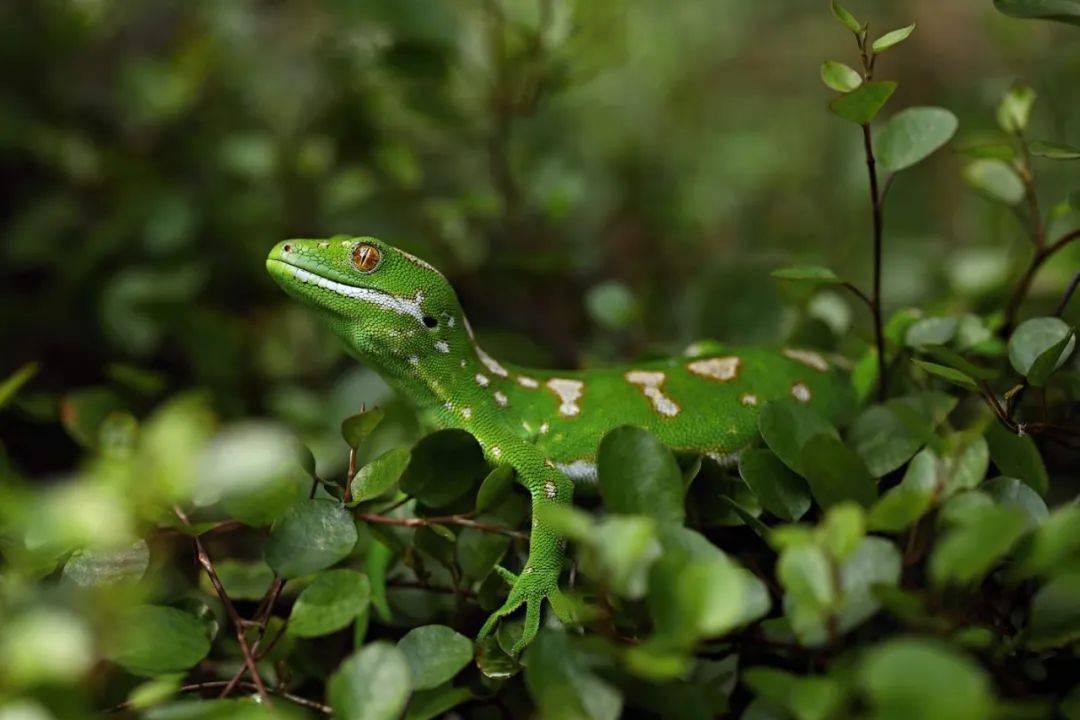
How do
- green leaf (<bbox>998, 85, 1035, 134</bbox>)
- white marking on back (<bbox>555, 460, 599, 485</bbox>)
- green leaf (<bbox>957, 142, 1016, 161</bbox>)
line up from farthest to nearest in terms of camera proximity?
white marking on back (<bbox>555, 460, 599, 485</bbox>)
green leaf (<bbox>998, 85, 1035, 134</bbox>)
green leaf (<bbox>957, 142, 1016, 161</bbox>)

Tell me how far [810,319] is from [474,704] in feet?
3.60

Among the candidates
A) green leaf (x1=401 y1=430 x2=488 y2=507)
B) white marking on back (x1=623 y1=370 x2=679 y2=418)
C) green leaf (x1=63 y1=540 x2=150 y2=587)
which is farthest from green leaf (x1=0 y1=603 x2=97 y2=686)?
white marking on back (x1=623 y1=370 x2=679 y2=418)

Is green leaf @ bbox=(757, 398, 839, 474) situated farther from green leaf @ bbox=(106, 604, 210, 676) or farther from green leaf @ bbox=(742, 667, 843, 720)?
green leaf @ bbox=(106, 604, 210, 676)

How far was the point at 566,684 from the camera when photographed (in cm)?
100

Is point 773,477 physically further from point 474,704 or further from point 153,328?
point 153,328

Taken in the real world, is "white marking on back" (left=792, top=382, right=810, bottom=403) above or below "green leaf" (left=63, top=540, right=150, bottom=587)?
below

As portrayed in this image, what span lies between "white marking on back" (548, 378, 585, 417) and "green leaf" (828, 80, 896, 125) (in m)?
0.77

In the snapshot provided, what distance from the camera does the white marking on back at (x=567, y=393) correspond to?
1.83 meters

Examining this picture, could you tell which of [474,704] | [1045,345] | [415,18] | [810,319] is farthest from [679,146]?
[474,704]

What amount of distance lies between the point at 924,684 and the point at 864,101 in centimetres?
84

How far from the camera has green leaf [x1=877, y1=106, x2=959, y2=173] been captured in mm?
1412

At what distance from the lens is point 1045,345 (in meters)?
1.33

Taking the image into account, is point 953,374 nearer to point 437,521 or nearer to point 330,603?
point 437,521

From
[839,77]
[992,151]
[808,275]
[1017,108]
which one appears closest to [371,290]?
[808,275]
